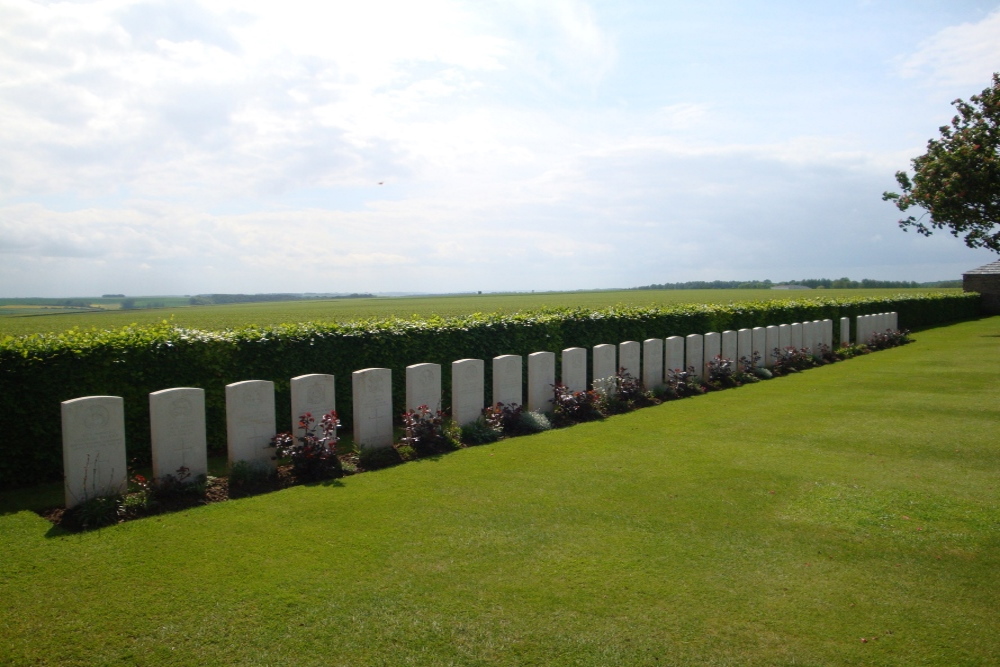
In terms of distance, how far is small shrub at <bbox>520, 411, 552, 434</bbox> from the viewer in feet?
35.8

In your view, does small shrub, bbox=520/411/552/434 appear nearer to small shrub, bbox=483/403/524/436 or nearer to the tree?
small shrub, bbox=483/403/524/436

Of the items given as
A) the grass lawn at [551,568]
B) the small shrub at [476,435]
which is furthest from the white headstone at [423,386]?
the grass lawn at [551,568]

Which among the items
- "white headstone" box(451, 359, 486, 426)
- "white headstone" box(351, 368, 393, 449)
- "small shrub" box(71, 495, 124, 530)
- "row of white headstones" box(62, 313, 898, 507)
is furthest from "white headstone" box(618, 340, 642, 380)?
"small shrub" box(71, 495, 124, 530)

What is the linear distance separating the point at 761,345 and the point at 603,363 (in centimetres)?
735

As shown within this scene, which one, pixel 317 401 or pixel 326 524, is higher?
pixel 317 401

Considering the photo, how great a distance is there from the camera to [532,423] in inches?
431

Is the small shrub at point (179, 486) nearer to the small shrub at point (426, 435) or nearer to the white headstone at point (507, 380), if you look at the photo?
the small shrub at point (426, 435)

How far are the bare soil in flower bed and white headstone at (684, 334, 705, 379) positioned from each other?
10.0 metres

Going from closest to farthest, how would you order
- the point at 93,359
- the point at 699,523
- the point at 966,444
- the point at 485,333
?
the point at 699,523 < the point at 93,359 < the point at 966,444 < the point at 485,333

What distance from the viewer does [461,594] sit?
4.88 metres

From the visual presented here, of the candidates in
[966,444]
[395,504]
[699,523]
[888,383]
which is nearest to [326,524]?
[395,504]

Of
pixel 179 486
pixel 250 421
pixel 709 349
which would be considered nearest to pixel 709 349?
pixel 709 349

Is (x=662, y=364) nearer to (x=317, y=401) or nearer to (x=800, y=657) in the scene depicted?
(x=317, y=401)

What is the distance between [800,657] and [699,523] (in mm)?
2289
